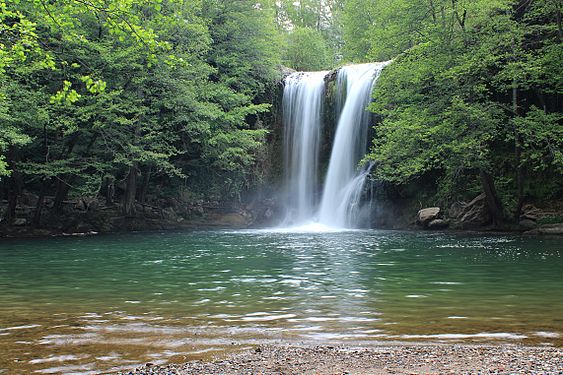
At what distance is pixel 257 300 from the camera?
8.41 m

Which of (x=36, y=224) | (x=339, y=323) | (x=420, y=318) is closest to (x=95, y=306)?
(x=339, y=323)

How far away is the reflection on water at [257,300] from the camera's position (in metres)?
5.85

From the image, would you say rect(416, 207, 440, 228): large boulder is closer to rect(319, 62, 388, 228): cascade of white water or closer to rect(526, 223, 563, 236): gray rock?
rect(319, 62, 388, 228): cascade of white water

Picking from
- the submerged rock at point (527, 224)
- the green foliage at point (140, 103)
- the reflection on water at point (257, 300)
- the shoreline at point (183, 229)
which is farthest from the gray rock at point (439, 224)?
the green foliage at point (140, 103)

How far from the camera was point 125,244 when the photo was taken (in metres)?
19.7

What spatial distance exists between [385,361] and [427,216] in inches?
804

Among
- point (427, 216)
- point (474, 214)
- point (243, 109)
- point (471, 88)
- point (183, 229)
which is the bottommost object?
point (183, 229)

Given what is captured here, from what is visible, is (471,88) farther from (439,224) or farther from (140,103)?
(140,103)

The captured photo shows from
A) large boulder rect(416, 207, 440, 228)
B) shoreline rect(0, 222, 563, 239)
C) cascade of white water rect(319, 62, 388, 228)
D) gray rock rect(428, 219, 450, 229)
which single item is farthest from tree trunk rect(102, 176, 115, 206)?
gray rock rect(428, 219, 450, 229)

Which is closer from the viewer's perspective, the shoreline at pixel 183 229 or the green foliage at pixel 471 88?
the green foliage at pixel 471 88

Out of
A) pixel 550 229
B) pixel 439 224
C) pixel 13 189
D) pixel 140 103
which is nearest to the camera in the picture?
pixel 550 229

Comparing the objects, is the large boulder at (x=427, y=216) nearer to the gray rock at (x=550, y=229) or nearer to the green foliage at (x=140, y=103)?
the gray rock at (x=550, y=229)

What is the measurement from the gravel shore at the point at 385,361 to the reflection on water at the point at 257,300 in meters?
0.43

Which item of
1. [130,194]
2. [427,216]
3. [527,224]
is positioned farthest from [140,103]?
[527,224]
